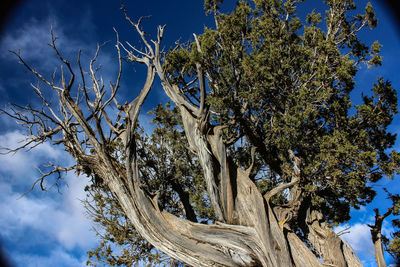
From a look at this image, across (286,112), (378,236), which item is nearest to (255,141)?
(286,112)

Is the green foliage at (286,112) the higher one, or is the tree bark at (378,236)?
the green foliage at (286,112)

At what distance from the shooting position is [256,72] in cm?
704

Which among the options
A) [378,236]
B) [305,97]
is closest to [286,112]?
[305,97]

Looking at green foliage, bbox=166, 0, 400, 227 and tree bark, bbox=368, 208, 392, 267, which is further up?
green foliage, bbox=166, 0, 400, 227

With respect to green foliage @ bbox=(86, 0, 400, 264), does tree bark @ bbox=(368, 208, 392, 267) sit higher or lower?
lower

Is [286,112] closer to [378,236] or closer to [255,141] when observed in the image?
[255,141]

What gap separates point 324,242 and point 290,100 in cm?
382

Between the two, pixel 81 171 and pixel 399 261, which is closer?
pixel 399 261

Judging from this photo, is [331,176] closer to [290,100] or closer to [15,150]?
[290,100]

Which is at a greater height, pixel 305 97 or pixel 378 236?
pixel 305 97

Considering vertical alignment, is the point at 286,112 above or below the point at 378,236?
above

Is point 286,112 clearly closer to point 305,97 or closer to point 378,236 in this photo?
point 305,97

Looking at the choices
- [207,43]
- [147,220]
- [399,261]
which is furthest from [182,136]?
[399,261]

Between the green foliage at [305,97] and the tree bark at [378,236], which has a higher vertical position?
the green foliage at [305,97]
